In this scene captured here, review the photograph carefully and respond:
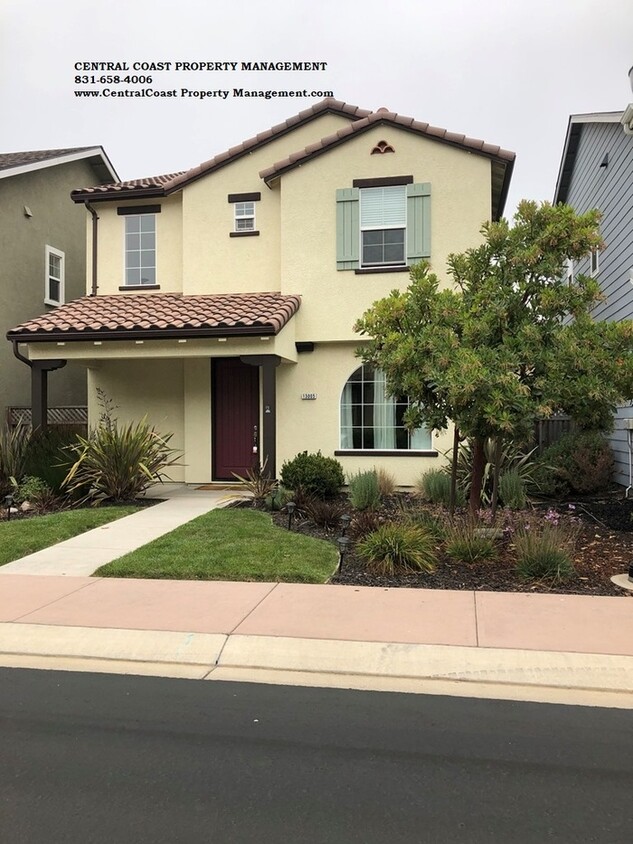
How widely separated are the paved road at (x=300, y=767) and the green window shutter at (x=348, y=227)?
32.8ft

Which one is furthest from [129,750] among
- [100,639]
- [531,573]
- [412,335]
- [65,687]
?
[412,335]

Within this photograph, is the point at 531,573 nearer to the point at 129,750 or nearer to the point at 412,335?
the point at 412,335

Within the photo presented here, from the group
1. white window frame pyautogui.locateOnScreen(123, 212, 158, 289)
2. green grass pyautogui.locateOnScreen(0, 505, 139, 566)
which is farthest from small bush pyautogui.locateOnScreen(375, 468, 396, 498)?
white window frame pyautogui.locateOnScreen(123, 212, 158, 289)

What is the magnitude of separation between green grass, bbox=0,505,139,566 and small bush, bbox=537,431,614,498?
23.9 feet

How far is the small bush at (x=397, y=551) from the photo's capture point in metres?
7.21

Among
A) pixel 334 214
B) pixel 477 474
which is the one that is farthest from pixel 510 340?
pixel 334 214

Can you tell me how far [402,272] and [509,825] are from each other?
11.1 meters

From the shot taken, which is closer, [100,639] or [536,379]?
[100,639]

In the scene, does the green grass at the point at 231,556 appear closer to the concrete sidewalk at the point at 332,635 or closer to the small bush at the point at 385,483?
the concrete sidewalk at the point at 332,635

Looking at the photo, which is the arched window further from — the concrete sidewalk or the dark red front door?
the concrete sidewalk

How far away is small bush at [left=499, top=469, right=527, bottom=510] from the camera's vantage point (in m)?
10.2

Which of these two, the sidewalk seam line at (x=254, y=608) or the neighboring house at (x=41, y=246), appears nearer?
the sidewalk seam line at (x=254, y=608)

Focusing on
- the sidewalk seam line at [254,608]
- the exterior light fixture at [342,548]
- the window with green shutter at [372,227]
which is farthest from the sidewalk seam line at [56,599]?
the window with green shutter at [372,227]

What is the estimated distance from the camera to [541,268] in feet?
25.6
